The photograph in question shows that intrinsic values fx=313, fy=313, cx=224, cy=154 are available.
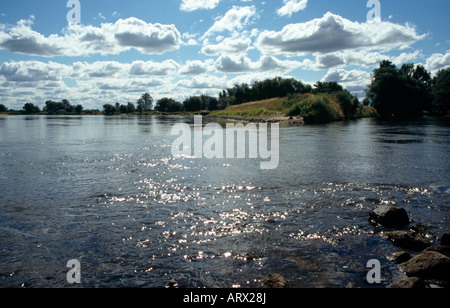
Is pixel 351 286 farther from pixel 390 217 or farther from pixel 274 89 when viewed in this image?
pixel 274 89


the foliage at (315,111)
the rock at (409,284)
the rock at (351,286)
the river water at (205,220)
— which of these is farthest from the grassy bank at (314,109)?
the rock at (351,286)

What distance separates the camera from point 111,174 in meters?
15.9

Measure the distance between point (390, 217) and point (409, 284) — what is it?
3598mm

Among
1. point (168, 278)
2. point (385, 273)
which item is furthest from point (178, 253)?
point (385, 273)

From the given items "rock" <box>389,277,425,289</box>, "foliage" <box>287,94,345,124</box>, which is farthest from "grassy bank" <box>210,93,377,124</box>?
"rock" <box>389,277,425,289</box>

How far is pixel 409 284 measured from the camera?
5734 mm

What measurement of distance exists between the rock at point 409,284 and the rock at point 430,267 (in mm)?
558

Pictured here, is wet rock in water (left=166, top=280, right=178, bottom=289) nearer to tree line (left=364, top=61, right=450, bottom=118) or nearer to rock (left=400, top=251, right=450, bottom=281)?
rock (left=400, top=251, right=450, bottom=281)

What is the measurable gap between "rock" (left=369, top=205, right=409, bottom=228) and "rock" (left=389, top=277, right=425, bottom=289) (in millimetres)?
3213

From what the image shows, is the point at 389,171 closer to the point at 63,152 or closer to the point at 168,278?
the point at 168,278
